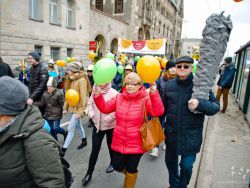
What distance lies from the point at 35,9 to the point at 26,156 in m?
14.9

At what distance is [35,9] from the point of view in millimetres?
14195

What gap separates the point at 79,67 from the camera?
423 cm

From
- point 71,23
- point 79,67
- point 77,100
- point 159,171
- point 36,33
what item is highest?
point 71,23

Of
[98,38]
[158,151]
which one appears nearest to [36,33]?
[98,38]

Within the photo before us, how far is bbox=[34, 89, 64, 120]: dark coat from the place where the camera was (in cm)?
427

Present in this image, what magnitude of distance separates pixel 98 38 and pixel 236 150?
1941cm

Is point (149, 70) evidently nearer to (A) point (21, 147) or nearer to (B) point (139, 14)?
(A) point (21, 147)

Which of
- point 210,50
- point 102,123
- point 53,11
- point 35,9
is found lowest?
point 102,123

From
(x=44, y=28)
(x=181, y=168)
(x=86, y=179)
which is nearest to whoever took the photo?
Result: (x=181, y=168)

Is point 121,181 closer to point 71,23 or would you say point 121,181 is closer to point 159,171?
point 159,171

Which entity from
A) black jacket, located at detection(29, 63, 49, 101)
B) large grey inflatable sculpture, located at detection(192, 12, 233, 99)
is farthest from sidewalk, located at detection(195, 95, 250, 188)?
black jacket, located at detection(29, 63, 49, 101)

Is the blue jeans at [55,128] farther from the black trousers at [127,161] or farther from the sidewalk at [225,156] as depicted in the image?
the sidewalk at [225,156]

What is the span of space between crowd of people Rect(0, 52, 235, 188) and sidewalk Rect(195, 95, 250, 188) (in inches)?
34.2

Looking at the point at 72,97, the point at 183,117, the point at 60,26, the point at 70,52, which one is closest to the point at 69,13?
the point at 60,26
